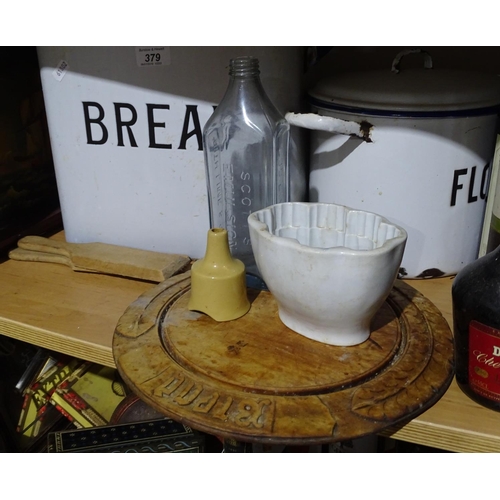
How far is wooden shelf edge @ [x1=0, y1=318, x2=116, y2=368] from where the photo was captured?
58 cm

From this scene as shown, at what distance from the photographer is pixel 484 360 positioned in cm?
45

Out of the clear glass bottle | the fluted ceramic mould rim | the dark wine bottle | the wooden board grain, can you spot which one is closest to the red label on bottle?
the dark wine bottle

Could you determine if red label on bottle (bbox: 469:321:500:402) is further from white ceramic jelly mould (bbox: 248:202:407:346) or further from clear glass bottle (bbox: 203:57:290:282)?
clear glass bottle (bbox: 203:57:290:282)

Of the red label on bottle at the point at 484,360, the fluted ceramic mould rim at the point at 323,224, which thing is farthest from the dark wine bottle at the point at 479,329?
the fluted ceramic mould rim at the point at 323,224

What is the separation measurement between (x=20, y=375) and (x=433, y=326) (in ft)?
2.12

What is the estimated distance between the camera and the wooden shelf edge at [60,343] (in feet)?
1.90

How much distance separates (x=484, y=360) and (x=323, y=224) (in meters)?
0.23

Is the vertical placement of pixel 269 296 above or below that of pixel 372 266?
below

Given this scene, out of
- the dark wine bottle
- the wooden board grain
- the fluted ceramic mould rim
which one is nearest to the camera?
the dark wine bottle

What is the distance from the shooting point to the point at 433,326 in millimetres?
561

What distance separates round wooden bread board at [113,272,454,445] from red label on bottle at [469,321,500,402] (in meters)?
0.03

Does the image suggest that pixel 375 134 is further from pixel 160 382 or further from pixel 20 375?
pixel 20 375

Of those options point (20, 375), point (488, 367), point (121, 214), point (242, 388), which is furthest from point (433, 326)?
point (20, 375)

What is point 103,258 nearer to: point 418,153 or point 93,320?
point 93,320
